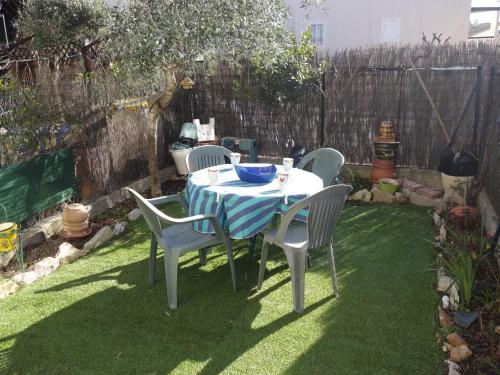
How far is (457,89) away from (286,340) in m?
4.63

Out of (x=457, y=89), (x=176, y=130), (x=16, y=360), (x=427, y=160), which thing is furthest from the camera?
(x=176, y=130)

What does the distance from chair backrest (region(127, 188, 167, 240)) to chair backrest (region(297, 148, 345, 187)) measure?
1839mm

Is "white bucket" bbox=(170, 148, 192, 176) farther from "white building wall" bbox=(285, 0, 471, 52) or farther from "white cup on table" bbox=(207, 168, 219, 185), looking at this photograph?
"white building wall" bbox=(285, 0, 471, 52)

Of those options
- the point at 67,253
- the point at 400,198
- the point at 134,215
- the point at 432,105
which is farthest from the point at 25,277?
the point at 432,105

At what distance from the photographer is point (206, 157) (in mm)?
5027

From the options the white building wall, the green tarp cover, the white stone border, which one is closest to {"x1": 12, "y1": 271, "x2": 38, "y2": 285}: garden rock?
the white stone border

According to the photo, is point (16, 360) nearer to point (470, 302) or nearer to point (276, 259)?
point (276, 259)

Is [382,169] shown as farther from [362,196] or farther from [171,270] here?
[171,270]

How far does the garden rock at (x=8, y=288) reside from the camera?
Result: 3.68m

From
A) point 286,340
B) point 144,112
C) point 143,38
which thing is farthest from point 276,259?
point 144,112

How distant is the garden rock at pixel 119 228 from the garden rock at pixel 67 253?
50cm

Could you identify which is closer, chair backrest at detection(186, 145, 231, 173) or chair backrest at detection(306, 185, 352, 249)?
chair backrest at detection(306, 185, 352, 249)

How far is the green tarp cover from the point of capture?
440 centimetres

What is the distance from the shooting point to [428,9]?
13945mm
